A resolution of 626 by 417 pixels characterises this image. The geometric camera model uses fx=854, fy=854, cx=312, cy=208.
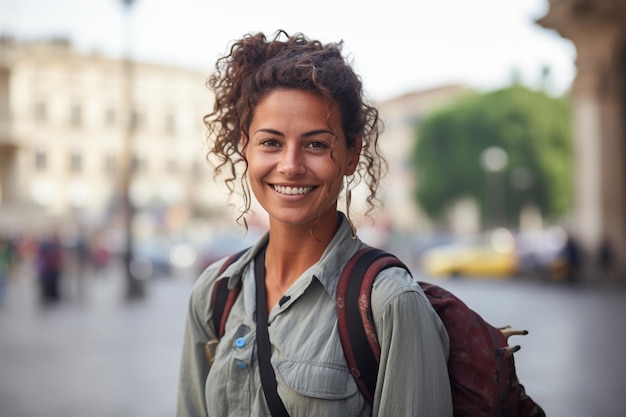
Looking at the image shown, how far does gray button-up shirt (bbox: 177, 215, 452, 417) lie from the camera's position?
6.44ft

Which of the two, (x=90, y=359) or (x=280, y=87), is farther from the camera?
(x=90, y=359)

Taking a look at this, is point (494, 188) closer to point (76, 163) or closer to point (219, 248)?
point (76, 163)

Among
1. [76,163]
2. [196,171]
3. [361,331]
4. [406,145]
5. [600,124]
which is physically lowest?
[361,331]

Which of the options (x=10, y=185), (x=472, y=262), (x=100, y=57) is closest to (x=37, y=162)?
(x=100, y=57)

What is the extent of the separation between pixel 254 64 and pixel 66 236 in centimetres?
4362

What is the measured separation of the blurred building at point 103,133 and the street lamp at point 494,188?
77.7 ft

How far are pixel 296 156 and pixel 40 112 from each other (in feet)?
241

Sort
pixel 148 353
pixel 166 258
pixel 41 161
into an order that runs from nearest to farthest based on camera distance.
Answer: pixel 148 353 → pixel 166 258 → pixel 41 161

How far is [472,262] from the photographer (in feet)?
101

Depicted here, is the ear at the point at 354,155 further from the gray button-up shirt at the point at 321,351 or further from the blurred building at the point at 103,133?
the blurred building at the point at 103,133

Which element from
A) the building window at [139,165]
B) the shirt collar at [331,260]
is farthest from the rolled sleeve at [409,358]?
the building window at [139,165]

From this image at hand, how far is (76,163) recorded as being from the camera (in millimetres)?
73938

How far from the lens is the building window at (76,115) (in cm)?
7350

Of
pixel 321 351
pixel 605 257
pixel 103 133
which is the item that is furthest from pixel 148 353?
pixel 103 133
